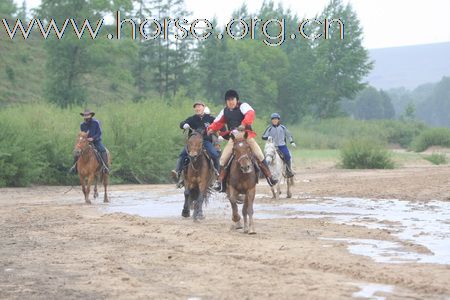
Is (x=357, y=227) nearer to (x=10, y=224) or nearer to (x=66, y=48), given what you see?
(x=10, y=224)

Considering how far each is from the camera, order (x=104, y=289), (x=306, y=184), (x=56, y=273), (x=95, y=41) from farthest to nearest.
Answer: (x=95, y=41) → (x=306, y=184) → (x=56, y=273) → (x=104, y=289)

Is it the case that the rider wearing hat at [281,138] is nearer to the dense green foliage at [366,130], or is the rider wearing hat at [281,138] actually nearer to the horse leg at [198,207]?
the horse leg at [198,207]

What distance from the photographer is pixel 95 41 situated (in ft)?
196

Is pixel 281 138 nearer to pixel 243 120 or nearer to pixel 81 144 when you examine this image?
pixel 81 144

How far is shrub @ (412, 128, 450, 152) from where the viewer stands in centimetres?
7075

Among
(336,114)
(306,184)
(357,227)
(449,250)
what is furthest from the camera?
(336,114)

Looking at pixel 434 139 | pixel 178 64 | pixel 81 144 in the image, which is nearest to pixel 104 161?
pixel 81 144

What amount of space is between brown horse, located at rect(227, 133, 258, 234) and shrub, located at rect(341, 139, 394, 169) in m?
29.5

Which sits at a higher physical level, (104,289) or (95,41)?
(95,41)

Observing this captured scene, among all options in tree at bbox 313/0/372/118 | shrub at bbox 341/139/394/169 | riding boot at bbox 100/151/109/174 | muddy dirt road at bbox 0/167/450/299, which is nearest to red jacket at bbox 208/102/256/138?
muddy dirt road at bbox 0/167/450/299

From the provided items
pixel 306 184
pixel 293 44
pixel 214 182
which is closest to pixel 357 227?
pixel 214 182

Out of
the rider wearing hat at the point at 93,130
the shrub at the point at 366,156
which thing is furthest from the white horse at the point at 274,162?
the shrub at the point at 366,156

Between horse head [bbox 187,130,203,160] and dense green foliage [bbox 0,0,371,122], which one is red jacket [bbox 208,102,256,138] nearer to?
horse head [bbox 187,130,203,160]

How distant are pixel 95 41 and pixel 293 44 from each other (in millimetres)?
65466
